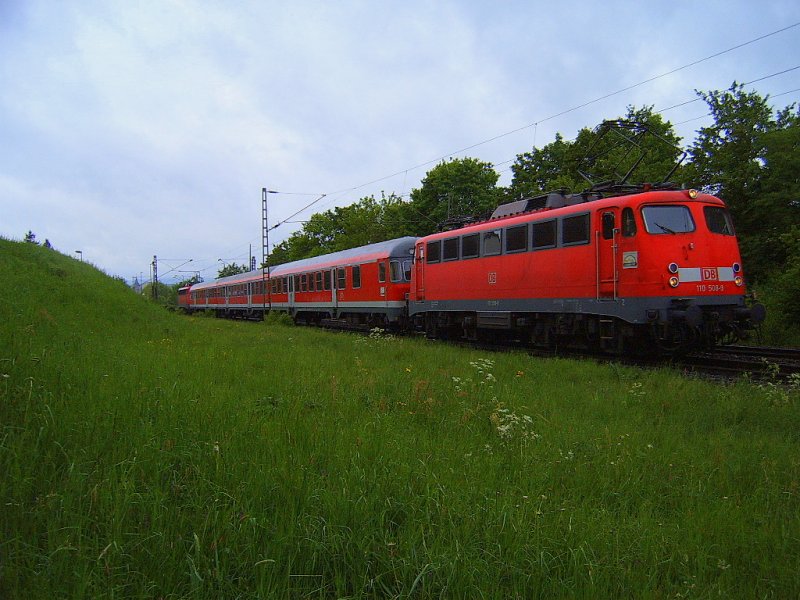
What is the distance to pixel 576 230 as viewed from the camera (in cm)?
1087

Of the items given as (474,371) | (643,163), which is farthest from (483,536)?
(643,163)

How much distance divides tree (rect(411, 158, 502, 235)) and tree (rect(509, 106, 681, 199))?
2.77 meters

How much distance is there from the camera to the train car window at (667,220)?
31.5 feet

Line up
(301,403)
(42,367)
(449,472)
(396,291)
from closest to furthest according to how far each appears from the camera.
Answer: (449,472) < (42,367) < (301,403) < (396,291)

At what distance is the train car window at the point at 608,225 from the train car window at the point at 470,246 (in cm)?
415

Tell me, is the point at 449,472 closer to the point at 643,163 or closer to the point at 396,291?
the point at 396,291

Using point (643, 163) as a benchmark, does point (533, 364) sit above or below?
below

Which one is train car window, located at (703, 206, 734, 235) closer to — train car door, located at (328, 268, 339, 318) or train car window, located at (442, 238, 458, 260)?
train car window, located at (442, 238, 458, 260)

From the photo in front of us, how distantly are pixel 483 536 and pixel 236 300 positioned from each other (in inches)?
1481

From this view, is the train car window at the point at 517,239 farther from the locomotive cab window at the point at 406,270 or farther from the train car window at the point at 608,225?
the locomotive cab window at the point at 406,270

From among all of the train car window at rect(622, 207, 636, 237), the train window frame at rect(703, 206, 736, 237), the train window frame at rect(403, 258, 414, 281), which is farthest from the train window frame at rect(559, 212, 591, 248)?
the train window frame at rect(403, 258, 414, 281)

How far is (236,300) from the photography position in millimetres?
38375

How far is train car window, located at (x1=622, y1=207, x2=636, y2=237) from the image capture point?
31.9 feet

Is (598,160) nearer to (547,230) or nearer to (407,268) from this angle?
(407,268)
